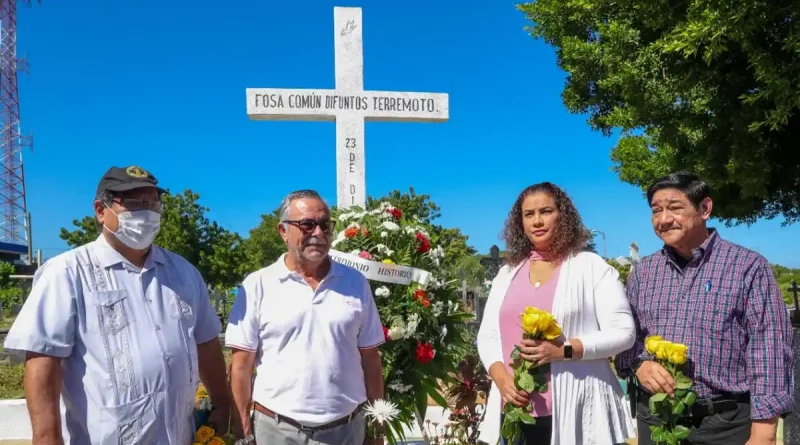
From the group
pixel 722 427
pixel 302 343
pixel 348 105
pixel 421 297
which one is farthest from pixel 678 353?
pixel 348 105

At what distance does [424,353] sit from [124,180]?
2442 mm

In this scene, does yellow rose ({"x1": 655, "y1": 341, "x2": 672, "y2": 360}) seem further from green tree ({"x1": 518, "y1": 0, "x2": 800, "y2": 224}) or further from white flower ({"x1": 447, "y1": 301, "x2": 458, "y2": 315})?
green tree ({"x1": 518, "y1": 0, "x2": 800, "y2": 224})

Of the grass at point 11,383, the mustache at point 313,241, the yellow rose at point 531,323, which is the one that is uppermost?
the mustache at point 313,241

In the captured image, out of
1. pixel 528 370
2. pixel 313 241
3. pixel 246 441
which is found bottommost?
pixel 246 441

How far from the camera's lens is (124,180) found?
265 cm

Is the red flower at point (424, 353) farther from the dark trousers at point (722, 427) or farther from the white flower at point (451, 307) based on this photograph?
the dark trousers at point (722, 427)

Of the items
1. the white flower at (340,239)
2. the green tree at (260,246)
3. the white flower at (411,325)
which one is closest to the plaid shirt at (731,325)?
the white flower at (411,325)

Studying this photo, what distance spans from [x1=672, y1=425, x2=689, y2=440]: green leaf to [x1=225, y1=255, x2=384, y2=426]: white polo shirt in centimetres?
136

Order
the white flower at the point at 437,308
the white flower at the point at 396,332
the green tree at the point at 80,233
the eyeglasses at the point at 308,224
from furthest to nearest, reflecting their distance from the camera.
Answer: the green tree at the point at 80,233 → the white flower at the point at 437,308 → the white flower at the point at 396,332 → the eyeglasses at the point at 308,224

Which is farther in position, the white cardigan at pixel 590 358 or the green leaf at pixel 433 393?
the green leaf at pixel 433 393

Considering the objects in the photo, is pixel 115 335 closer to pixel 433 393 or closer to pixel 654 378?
pixel 654 378

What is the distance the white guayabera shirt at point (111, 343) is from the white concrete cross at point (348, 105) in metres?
3.35

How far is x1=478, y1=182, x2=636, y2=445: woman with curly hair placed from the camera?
2.78 meters

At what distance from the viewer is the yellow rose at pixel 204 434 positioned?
2703mm
